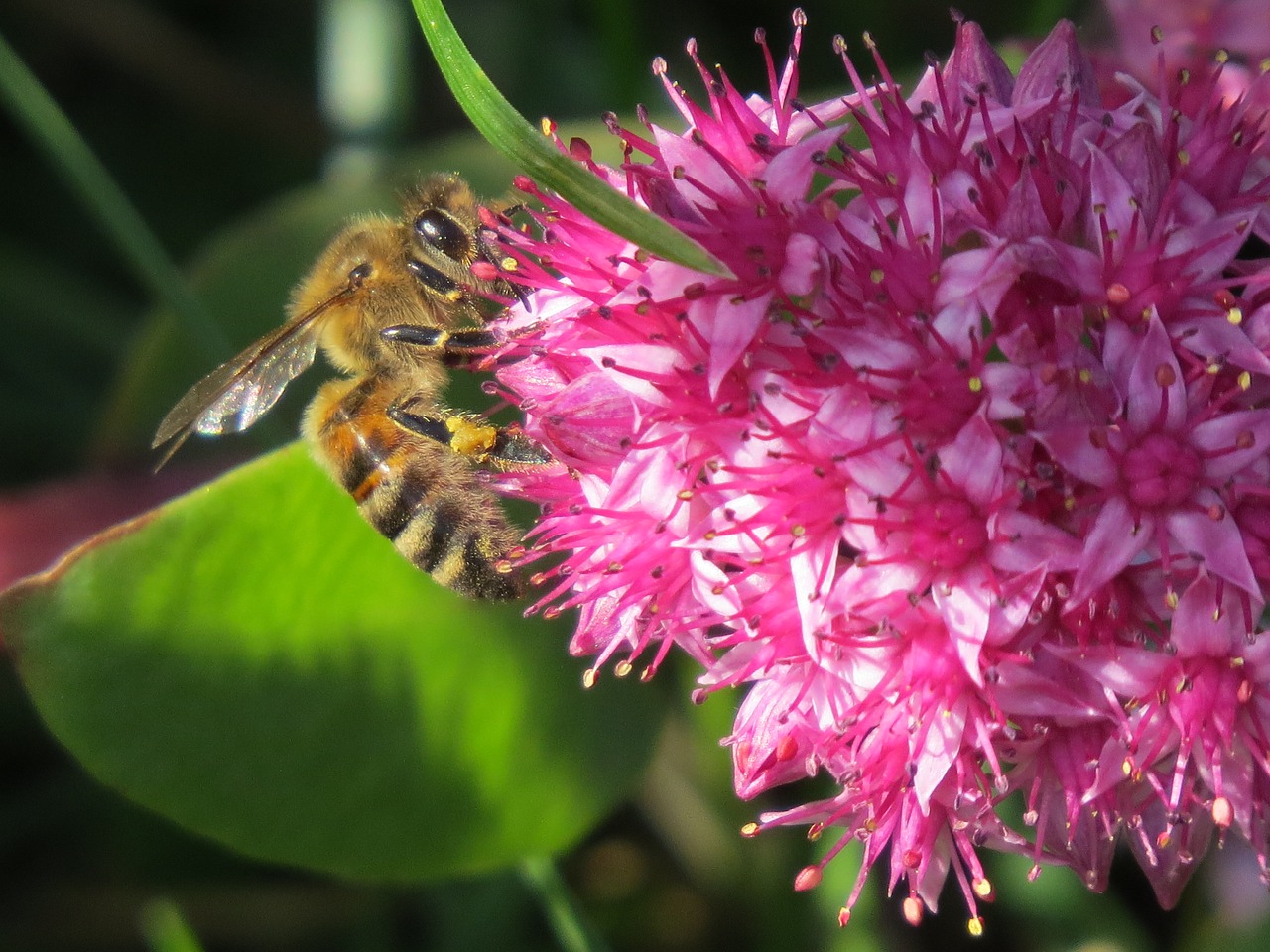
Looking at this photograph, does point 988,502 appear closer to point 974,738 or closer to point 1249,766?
point 974,738

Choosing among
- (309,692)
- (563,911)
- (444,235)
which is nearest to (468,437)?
(444,235)

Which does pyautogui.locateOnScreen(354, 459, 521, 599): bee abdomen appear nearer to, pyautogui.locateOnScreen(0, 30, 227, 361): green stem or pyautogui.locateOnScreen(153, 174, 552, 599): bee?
pyautogui.locateOnScreen(153, 174, 552, 599): bee

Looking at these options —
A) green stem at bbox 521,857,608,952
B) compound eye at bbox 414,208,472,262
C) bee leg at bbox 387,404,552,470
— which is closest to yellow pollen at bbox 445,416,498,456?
bee leg at bbox 387,404,552,470

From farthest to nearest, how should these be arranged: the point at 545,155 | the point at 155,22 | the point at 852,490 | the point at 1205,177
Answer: the point at 155,22, the point at 1205,177, the point at 852,490, the point at 545,155

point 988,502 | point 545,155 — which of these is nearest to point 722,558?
point 988,502

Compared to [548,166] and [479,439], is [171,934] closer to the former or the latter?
[479,439]

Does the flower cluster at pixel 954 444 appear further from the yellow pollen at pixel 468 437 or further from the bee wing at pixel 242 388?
the bee wing at pixel 242 388

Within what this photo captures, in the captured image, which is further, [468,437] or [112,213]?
[112,213]
